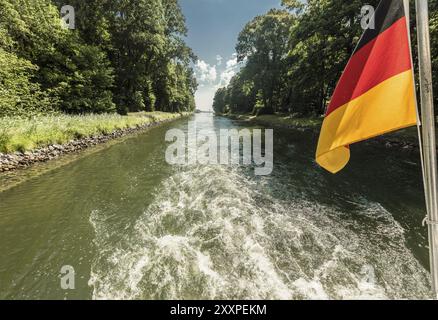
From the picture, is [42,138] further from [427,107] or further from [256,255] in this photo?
[427,107]

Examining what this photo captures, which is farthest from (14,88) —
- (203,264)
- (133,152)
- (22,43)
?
(203,264)

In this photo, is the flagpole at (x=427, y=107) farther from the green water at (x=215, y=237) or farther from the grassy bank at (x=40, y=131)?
the grassy bank at (x=40, y=131)

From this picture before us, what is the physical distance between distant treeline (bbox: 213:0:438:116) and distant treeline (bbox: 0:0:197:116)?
15500 mm

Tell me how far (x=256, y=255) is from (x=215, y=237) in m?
1.06

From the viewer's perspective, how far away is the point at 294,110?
39625mm

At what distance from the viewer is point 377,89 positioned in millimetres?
2482

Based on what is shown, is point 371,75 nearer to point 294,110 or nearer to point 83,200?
point 83,200

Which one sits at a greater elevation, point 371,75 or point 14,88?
point 14,88

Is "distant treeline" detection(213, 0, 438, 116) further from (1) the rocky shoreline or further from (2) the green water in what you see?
(1) the rocky shoreline

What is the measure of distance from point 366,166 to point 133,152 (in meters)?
13.6

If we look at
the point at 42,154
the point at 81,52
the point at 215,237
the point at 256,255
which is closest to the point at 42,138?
the point at 42,154

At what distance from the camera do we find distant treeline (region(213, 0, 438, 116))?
74.0ft

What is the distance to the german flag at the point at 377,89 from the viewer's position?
7.69 feet

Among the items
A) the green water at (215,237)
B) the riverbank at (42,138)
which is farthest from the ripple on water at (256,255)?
the riverbank at (42,138)
